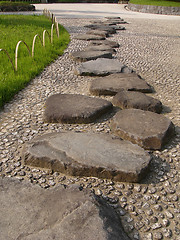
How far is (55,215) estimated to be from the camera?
1.62 meters

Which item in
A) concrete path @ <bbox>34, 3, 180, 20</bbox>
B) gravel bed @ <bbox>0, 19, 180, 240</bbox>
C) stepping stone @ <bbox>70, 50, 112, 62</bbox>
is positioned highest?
concrete path @ <bbox>34, 3, 180, 20</bbox>

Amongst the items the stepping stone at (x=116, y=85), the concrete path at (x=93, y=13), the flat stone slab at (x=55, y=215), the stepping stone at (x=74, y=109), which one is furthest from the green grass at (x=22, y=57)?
the concrete path at (x=93, y=13)

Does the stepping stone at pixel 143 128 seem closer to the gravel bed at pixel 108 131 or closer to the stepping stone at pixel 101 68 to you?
the gravel bed at pixel 108 131

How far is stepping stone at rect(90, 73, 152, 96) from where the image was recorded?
3.88 m

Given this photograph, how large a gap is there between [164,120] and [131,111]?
1.26 feet

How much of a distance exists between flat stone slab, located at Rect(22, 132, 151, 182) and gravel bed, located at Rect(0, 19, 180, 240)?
7 centimetres

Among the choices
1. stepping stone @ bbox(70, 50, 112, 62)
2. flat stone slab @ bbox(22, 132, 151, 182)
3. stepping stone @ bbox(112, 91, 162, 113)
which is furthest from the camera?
stepping stone @ bbox(70, 50, 112, 62)

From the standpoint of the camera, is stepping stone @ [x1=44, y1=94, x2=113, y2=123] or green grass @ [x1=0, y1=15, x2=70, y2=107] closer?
stepping stone @ [x1=44, y1=94, x2=113, y2=123]

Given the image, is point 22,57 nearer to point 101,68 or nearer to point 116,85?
point 101,68

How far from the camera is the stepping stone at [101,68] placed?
15.5 ft

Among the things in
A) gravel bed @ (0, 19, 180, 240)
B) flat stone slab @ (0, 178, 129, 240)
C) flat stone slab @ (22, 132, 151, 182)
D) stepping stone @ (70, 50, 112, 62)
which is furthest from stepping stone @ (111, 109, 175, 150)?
stepping stone @ (70, 50, 112, 62)

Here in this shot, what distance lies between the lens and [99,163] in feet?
7.16

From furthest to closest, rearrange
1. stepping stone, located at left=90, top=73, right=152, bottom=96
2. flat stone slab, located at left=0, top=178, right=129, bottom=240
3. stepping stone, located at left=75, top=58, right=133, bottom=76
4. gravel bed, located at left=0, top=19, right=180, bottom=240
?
stepping stone, located at left=75, top=58, right=133, bottom=76, stepping stone, located at left=90, top=73, right=152, bottom=96, gravel bed, located at left=0, top=19, right=180, bottom=240, flat stone slab, located at left=0, top=178, right=129, bottom=240

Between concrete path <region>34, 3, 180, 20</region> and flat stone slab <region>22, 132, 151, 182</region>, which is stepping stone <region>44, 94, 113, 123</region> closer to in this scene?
flat stone slab <region>22, 132, 151, 182</region>
